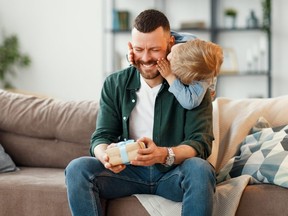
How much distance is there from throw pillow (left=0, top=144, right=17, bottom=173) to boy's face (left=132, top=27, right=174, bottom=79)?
1004mm

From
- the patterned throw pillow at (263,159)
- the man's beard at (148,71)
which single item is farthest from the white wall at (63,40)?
the man's beard at (148,71)

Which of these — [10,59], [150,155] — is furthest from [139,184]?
[10,59]

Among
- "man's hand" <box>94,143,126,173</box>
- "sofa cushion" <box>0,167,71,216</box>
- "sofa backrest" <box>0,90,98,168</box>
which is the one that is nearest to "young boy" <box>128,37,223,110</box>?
"man's hand" <box>94,143,126,173</box>

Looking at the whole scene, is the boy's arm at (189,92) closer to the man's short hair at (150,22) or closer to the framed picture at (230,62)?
the man's short hair at (150,22)

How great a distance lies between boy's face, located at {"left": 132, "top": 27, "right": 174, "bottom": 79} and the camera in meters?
2.47

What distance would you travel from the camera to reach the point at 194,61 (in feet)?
8.09

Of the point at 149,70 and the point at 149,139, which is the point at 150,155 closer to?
the point at 149,139

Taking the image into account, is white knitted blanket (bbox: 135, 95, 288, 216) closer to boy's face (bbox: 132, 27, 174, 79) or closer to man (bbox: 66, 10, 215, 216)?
man (bbox: 66, 10, 215, 216)

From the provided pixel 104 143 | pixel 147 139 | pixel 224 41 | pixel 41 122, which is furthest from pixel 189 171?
pixel 224 41

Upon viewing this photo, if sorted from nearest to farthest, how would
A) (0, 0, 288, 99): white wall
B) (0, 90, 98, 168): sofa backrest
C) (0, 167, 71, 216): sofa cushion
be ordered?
(0, 167, 71, 216): sofa cushion < (0, 90, 98, 168): sofa backrest < (0, 0, 288, 99): white wall

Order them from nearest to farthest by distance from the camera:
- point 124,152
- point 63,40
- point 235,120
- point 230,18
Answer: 1. point 124,152
2. point 235,120
3. point 230,18
4. point 63,40

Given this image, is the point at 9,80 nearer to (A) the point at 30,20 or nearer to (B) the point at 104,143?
(A) the point at 30,20

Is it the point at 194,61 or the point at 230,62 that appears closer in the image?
the point at 194,61

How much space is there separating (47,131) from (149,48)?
1047mm
